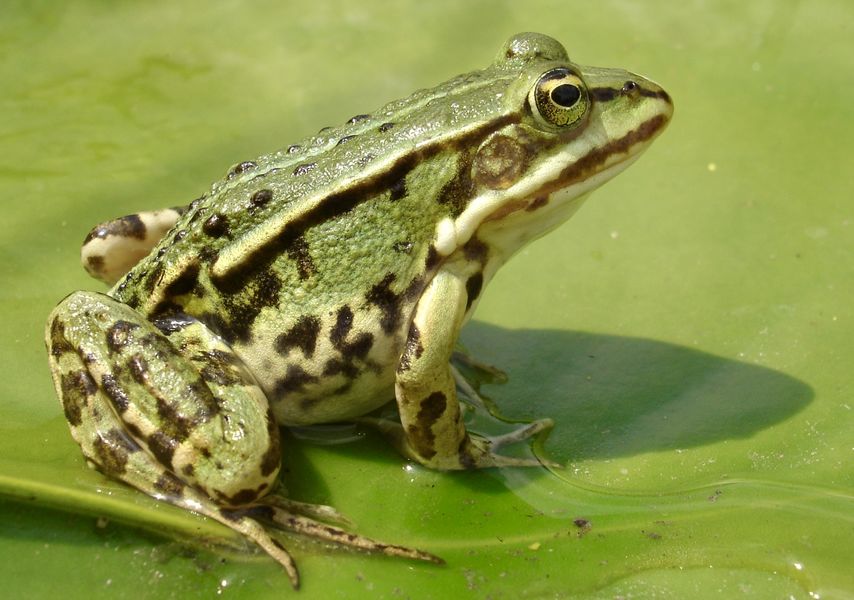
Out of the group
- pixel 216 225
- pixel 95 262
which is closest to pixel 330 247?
pixel 216 225

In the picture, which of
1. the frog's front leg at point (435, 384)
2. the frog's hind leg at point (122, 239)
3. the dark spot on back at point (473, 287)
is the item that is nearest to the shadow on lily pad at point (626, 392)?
the frog's front leg at point (435, 384)

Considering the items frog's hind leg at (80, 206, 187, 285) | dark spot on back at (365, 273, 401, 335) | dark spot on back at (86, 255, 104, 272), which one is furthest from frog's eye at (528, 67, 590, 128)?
dark spot on back at (86, 255, 104, 272)

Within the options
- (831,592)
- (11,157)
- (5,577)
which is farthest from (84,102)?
(831,592)

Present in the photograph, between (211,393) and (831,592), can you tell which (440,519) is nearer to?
(211,393)

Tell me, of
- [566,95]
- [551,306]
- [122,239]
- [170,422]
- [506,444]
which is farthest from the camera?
[551,306]

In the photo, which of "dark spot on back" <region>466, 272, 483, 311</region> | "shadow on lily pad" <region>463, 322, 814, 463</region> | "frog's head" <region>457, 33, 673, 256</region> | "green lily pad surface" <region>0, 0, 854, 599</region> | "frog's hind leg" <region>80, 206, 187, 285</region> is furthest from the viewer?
"frog's hind leg" <region>80, 206, 187, 285</region>

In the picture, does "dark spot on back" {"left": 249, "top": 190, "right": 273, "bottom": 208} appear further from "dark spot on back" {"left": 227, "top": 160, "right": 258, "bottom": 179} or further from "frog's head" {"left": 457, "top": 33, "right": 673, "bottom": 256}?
"frog's head" {"left": 457, "top": 33, "right": 673, "bottom": 256}

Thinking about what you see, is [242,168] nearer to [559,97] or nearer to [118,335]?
[118,335]
